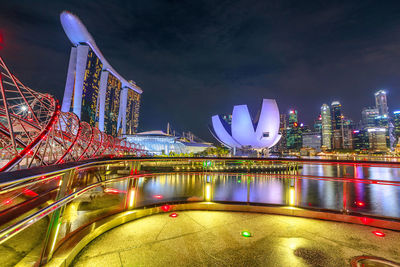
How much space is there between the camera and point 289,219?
365cm

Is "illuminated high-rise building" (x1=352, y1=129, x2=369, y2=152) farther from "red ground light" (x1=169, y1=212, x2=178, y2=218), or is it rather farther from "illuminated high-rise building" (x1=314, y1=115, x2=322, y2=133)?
"red ground light" (x1=169, y1=212, x2=178, y2=218)

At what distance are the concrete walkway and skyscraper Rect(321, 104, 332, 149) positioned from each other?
6130 inches

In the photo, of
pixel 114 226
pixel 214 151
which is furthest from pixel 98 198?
pixel 214 151

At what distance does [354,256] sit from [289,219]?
1.29 metres

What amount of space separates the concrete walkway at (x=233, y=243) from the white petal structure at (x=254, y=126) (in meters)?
36.5

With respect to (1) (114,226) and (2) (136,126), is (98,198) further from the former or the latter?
(2) (136,126)

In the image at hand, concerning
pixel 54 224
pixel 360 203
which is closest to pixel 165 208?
pixel 54 224

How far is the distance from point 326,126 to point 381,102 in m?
57.5

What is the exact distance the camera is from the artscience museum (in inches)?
1535

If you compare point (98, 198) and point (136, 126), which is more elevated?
point (136, 126)

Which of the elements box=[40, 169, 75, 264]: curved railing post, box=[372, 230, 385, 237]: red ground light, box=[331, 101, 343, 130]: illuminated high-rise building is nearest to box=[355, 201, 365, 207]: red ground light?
box=[372, 230, 385, 237]: red ground light

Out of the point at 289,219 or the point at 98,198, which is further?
the point at 98,198

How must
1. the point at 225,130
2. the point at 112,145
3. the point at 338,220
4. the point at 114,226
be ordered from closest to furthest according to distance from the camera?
the point at 114,226
the point at 338,220
the point at 112,145
the point at 225,130

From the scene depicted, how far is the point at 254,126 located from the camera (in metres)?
40.1
